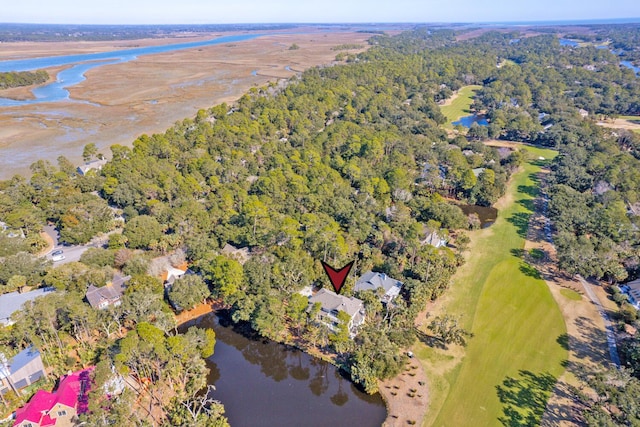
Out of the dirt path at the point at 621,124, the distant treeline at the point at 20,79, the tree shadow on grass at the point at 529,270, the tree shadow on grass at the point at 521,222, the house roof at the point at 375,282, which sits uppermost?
the distant treeline at the point at 20,79

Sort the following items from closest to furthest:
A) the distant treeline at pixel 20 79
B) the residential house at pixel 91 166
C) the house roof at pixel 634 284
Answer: the house roof at pixel 634 284, the residential house at pixel 91 166, the distant treeline at pixel 20 79

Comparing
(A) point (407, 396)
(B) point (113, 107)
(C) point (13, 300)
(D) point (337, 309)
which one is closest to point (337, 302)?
(D) point (337, 309)

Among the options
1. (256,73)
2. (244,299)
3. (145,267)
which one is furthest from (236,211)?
(256,73)

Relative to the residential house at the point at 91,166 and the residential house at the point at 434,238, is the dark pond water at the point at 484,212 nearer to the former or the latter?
the residential house at the point at 434,238

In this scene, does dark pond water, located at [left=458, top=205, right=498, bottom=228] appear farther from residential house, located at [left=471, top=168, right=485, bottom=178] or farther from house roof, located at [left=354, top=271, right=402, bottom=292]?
house roof, located at [left=354, top=271, right=402, bottom=292]

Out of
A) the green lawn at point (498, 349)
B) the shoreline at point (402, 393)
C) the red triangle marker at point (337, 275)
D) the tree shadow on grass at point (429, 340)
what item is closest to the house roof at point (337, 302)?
the red triangle marker at point (337, 275)

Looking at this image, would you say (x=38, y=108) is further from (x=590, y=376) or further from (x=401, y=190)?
(x=590, y=376)
